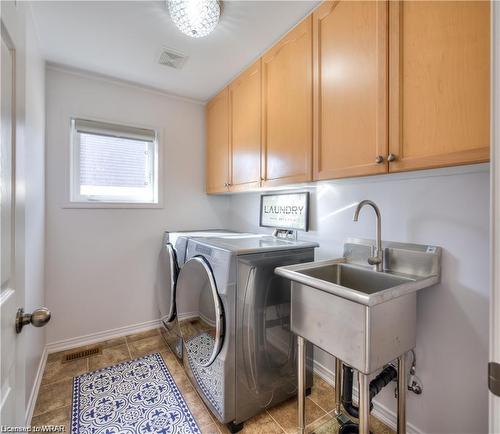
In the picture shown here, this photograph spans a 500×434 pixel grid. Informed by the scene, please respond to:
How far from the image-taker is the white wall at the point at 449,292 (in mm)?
1076

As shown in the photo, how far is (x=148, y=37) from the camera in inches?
66.1

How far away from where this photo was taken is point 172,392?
165 cm

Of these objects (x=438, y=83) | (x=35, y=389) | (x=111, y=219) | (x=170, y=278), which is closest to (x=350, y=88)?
(x=438, y=83)

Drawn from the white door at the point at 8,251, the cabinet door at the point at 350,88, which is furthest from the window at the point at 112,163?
the cabinet door at the point at 350,88

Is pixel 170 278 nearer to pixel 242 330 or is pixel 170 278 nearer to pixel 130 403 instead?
pixel 130 403

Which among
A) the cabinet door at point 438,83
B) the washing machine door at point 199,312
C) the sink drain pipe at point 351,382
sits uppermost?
the cabinet door at point 438,83

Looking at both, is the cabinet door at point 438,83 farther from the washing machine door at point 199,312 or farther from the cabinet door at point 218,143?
the cabinet door at point 218,143

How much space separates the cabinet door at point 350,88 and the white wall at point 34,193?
1641mm

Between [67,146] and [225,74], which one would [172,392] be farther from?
[225,74]

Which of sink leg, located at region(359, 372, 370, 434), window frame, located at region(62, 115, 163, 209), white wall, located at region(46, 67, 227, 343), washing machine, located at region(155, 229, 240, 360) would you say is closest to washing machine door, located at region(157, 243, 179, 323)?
washing machine, located at region(155, 229, 240, 360)

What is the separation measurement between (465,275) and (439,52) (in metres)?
0.93

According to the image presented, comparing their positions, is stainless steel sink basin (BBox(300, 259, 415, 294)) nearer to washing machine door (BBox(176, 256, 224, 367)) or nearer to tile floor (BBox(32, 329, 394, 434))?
washing machine door (BBox(176, 256, 224, 367))

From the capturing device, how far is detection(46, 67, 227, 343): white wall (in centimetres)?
209

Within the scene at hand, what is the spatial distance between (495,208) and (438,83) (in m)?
0.62
